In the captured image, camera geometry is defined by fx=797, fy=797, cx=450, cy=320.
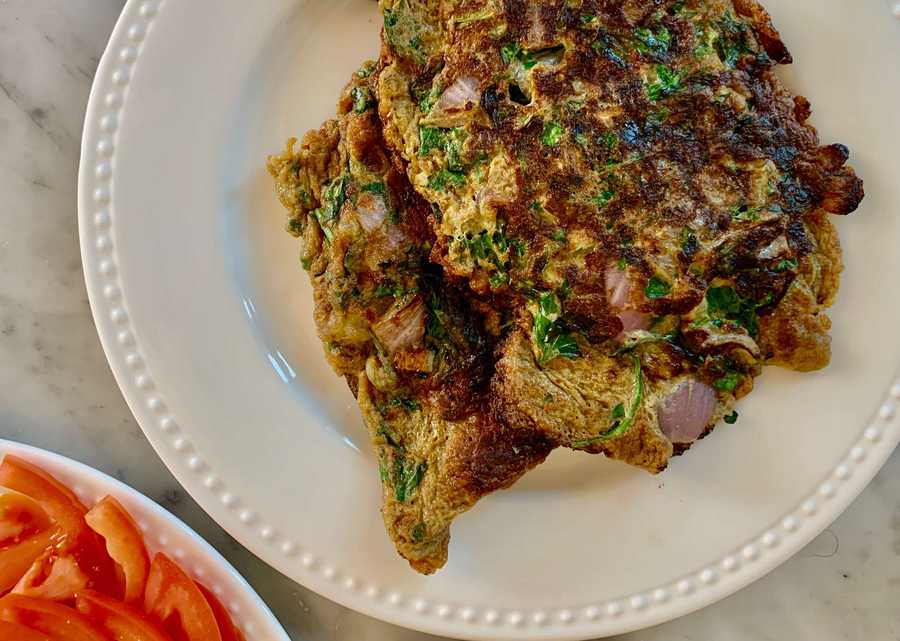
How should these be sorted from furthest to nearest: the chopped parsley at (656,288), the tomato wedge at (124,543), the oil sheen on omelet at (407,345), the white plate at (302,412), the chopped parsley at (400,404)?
the tomato wedge at (124,543) → the white plate at (302,412) → the chopped parsley at (400,404) → the oil sheen on omelet at (407,345) → the chopped parsley at (656,288)

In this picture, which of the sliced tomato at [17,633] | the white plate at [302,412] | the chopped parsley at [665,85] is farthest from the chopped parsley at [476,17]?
the sliced tomato at [17,633]

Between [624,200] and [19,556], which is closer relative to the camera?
[624,200]

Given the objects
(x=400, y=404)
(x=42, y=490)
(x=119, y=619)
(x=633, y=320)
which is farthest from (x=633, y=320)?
(x=42, y=490)

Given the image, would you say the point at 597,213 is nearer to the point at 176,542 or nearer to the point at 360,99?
the point at 360,99

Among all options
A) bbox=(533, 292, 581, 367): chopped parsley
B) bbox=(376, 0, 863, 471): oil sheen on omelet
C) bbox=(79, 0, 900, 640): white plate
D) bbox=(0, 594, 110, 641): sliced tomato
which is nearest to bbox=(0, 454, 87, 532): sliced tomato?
bbox=(0, 594, 110, 641): sliced tomato

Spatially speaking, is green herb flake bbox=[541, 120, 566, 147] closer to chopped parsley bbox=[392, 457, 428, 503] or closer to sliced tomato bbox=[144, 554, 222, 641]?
chopped parsley bbox=[392, 457, 428, 503]

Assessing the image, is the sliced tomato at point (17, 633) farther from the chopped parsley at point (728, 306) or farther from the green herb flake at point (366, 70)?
the chopped parsley at point (728, 306)

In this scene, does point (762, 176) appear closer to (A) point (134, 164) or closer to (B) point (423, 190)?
(B) point (423, 190)
